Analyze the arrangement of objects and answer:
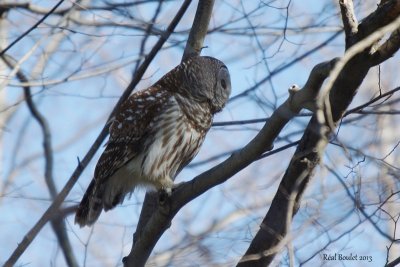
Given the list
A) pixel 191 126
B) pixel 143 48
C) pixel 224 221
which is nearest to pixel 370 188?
pixel 191 126

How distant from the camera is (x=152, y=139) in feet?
17.1

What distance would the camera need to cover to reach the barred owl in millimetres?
5172

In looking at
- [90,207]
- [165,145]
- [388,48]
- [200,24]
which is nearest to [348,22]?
[388,48]

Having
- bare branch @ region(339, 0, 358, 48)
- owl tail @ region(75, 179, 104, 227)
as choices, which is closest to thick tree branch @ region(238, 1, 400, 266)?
bare branch @ region(339, 0, 358, 48)

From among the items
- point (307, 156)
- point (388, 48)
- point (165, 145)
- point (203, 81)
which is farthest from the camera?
point (203, 81)

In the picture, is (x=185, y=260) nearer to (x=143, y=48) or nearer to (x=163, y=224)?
(x=163, y=224)

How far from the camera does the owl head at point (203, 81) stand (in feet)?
17.9

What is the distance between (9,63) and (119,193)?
1547mm

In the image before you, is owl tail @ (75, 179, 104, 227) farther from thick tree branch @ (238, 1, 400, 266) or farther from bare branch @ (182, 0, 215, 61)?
thick tree branch @ (238, 1, 400, 266)

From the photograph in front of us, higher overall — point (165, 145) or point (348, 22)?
point (165, 145)

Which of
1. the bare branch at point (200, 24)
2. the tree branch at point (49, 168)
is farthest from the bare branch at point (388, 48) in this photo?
the tree branch at point (49, 168)

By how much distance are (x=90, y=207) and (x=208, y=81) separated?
46.2 inches

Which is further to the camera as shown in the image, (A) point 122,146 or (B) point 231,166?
(A) point 122,146

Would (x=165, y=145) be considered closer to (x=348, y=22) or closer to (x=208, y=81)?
(x=208, y=81)
